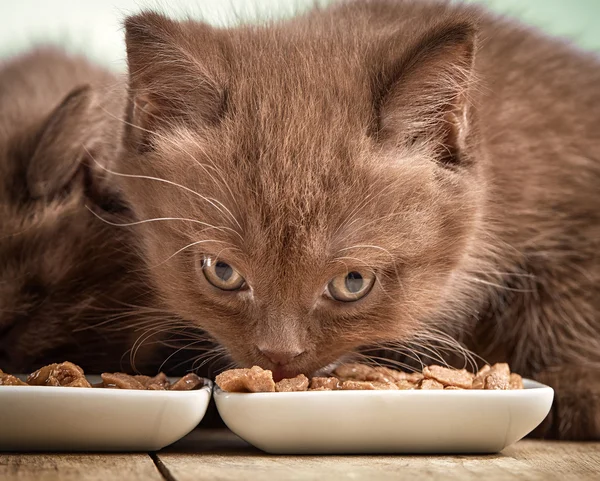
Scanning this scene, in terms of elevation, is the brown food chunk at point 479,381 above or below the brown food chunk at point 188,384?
above

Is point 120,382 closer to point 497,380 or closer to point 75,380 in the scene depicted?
point 75,380

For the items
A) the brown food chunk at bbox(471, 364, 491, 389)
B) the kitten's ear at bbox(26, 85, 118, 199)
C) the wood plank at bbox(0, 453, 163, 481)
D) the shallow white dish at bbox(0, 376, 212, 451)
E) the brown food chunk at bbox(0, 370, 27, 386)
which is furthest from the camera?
the kitten's ear at bbox(26, 85, 118, 199)

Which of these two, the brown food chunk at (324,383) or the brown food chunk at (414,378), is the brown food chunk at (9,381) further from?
the brown food chunk at (414,378)

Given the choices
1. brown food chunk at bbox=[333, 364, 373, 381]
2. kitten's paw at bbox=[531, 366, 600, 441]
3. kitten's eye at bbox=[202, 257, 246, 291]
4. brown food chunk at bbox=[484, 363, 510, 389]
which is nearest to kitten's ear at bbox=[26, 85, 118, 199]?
kitten's eye at bbox=[202, 257, 246, 291]

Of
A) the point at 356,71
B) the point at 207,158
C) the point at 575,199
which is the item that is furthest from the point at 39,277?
the point at 575,199

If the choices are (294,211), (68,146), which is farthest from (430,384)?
(68,146)

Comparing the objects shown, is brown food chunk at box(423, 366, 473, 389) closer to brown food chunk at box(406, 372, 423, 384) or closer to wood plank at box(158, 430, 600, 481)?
brown food chunk at box(406, 372, 423, 384)

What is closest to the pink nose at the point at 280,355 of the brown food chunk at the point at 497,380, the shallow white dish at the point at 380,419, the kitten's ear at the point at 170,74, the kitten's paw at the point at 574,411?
the shallow white dish at the point at 380,419
